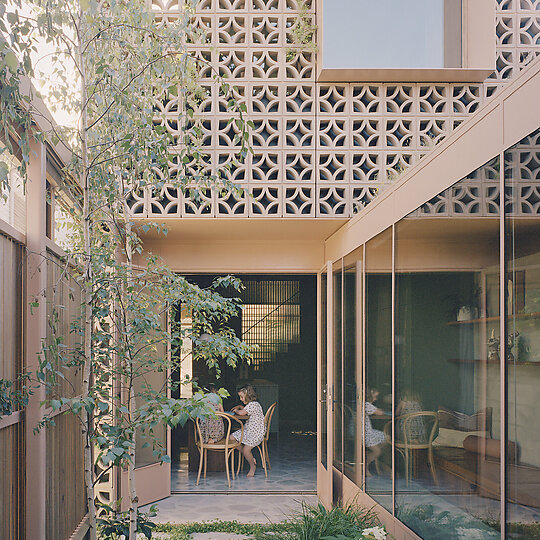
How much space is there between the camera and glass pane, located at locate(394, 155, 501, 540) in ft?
8.83

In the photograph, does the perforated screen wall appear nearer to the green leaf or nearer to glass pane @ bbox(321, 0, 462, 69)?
glass pane @ bbox(321, 0, 462, 69)

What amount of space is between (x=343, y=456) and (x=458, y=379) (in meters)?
3.31

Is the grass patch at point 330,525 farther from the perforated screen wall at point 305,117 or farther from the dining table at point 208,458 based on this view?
the dining table at point 208,458

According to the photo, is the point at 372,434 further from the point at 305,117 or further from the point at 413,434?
the point at 305,117

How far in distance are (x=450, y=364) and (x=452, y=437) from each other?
13.6 inches

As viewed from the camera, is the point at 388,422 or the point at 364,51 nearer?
the point at 388,422

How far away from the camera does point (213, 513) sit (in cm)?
681

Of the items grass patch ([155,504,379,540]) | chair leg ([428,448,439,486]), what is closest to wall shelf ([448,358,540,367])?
chair leg ([428,448,439,486])

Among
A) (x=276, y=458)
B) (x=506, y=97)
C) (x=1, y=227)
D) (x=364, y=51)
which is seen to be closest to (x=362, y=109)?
(x=364, y=51)

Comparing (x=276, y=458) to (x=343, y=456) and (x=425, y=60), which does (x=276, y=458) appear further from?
(x=425, y=60)

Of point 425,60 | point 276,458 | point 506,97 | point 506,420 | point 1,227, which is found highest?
point 425,60

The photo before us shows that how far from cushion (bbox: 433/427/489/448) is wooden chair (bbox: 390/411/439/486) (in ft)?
0.26

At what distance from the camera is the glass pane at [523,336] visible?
7.43 feet

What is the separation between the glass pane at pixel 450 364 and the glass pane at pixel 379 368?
0.78 feet
